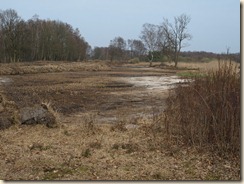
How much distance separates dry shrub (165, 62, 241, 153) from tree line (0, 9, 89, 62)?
52.0m

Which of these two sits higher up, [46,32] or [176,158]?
[46,32]

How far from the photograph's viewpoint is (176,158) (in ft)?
22.1

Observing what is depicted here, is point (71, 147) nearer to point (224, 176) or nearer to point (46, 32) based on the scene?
point (224, 176)

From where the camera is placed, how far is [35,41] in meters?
64.0

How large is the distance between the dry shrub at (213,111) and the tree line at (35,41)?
52.0 m

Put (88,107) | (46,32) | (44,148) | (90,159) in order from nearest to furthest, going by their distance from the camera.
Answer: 1. (90,159)
2. (44,148)
3. (88,107)
4. (46,32)

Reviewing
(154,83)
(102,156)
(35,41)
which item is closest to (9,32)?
(35,41)

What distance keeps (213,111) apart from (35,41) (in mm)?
60049

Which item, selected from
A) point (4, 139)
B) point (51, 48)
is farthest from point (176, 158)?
point (51, 48)

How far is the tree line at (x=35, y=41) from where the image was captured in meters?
57.7

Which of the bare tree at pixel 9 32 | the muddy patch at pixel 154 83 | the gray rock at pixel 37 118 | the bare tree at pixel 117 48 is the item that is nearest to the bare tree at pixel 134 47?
the bare tree at pixel 117 48

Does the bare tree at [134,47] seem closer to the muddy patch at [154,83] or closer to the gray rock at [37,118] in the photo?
the muddy patch at [154,83]

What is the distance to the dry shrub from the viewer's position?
6691mm

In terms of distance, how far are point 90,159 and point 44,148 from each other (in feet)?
3.95
